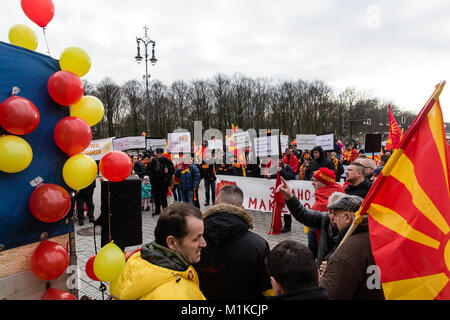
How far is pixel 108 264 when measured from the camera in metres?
2.29

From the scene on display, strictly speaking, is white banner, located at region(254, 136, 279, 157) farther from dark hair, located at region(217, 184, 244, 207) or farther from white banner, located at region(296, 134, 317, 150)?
white banner, located at region(296, 134, 317, 150)

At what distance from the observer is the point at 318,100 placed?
56469mm

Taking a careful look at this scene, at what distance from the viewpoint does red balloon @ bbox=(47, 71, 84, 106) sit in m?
2.14

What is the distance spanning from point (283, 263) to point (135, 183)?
158 cm

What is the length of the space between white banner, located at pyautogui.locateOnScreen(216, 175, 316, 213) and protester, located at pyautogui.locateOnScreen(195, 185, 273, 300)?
504cm

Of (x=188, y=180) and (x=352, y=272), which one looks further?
(x=188, y=180)

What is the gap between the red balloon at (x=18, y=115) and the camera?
185cm

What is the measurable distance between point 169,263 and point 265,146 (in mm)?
7146

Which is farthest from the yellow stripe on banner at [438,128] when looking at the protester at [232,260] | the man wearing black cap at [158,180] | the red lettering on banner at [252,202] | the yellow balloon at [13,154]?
the man wearing black cap at [158,180]

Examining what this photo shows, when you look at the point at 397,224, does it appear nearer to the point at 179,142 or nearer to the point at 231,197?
the point at 231,197

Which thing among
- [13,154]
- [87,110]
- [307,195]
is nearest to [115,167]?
[87,110]

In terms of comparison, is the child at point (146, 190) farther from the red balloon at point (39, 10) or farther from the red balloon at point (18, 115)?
the red balloon at point (18, 115)

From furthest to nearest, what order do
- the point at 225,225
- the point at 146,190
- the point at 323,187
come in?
the point at 146,190 < the point at 323,187 < the point at 225,225

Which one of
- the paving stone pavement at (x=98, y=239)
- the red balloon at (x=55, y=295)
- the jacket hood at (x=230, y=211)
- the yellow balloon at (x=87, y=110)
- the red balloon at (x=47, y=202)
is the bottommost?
the paving stone pavement at (x=98, y=239)
